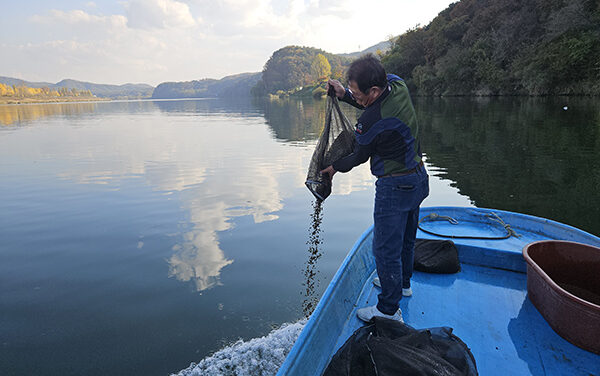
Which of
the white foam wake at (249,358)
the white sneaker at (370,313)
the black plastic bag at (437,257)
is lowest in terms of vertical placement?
the white foam wake at (249,358)

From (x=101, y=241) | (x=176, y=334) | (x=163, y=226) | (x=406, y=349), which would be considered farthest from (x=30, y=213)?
(x=406, y=349)

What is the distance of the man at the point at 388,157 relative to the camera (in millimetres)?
2732

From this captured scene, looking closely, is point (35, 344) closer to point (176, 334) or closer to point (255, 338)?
point (176, 334)

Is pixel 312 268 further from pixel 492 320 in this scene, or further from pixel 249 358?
pixel 492 320

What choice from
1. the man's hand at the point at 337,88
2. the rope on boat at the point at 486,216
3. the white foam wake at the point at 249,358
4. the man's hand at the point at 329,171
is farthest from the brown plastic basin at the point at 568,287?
the white foam wake at the point at 249,358

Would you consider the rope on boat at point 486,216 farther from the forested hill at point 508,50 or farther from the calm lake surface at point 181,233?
the forested hill at point 508,50

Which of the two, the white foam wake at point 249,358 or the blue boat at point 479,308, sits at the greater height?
the blue boat at point 479,308

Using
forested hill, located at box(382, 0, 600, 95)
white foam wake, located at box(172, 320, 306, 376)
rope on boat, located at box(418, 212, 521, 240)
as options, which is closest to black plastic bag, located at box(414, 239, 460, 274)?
rope on boat, located at box(418, 212, 521, 240)

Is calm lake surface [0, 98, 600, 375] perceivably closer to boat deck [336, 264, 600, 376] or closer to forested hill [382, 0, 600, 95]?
boat deck [336, 264, 600, 376]

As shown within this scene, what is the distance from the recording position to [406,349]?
221 cm

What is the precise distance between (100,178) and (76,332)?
860 centimetres

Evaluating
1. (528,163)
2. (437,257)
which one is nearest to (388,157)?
(437,257)

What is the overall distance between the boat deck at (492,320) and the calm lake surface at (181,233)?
1.74 m

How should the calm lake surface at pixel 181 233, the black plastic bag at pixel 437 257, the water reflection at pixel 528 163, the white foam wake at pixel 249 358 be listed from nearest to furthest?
the white foam wake at pixel 249 358
the black plastic bag at pixel 437 257
the calm lake surface at pixel 181 233
the water reflection at pixel 528 163
